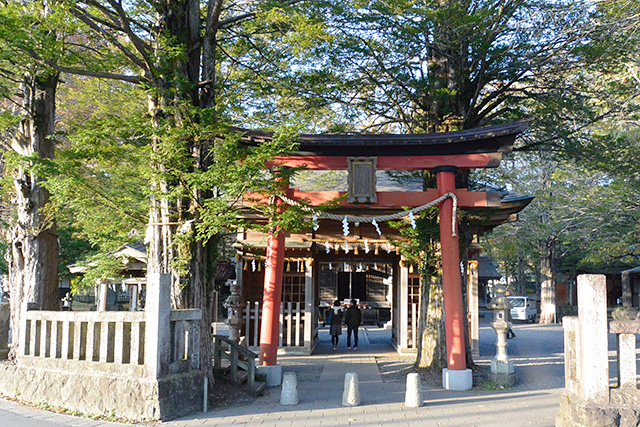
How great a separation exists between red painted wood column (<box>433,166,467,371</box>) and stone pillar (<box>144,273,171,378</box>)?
5.86 metres

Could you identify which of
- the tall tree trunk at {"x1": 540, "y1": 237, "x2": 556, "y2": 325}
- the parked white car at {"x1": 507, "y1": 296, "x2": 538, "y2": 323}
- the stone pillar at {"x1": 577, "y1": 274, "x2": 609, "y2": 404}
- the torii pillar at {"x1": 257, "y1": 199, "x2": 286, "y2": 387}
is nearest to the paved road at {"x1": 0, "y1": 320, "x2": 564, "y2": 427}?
the torii pillar at {"x1": 257, "y1": 199, "x2": 286, "y2": 387}

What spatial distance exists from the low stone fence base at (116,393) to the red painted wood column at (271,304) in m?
2.52

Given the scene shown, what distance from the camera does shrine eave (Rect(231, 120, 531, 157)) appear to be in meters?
11.0

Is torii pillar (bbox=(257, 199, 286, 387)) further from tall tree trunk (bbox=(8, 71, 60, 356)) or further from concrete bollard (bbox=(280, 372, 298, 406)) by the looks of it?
tall tree trunk (bbox=(8, 71, 60, 356))

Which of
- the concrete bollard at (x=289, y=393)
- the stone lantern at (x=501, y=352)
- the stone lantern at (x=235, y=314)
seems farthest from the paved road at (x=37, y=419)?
the stone lantern at (x=501, y=352)

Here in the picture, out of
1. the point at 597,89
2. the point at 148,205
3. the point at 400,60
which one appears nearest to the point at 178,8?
the point at 148,205

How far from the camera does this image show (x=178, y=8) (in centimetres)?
1051

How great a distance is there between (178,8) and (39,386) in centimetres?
752

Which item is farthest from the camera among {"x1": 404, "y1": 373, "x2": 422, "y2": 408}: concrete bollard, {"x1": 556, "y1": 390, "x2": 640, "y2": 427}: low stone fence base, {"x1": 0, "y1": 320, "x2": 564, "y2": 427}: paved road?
{"x1": 404, "y1": 373, "x2": 422, "y2": 408}: concrete bollard

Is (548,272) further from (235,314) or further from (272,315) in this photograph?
(272,315)

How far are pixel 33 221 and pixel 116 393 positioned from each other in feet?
15.2

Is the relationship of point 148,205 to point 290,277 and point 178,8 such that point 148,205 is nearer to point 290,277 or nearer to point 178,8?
point 178,8

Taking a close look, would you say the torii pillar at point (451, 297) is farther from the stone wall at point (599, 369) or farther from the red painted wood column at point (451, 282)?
the stone wall at point (599, 369)

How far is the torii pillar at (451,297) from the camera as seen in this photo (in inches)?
438
